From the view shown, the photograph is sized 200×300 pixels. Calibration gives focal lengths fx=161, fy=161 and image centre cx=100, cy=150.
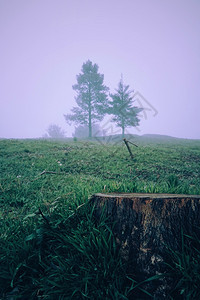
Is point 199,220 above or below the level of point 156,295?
above

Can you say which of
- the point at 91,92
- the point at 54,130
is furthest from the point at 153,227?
the point at 54,130

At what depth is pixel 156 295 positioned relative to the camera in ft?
4.30

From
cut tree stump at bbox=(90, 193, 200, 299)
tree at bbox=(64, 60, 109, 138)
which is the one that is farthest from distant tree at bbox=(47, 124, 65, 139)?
cut tree stump at bbox=(90, 193, 200, 299)

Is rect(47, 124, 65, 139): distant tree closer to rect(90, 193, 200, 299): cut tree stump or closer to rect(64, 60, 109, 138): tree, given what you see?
rect(64, 60, 109, 138): tree

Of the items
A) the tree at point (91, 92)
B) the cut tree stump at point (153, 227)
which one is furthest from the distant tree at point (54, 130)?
the cut tree stump at point (153, 227)

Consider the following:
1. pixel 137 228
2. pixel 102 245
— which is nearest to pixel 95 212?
pixel 102 245

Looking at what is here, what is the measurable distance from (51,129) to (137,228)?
176 ft

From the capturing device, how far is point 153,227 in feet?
4.84

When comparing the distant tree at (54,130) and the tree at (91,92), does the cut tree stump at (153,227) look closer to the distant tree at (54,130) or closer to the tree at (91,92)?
the tree at (91,92)

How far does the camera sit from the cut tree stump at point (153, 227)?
144cm

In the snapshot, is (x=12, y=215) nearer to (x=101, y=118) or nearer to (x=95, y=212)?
(x=95, y=212)

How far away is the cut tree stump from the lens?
1.44 meters

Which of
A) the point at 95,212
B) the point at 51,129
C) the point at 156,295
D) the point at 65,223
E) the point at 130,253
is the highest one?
the point at 51,129

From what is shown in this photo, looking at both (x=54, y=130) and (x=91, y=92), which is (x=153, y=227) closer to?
(x=91, y=92)
